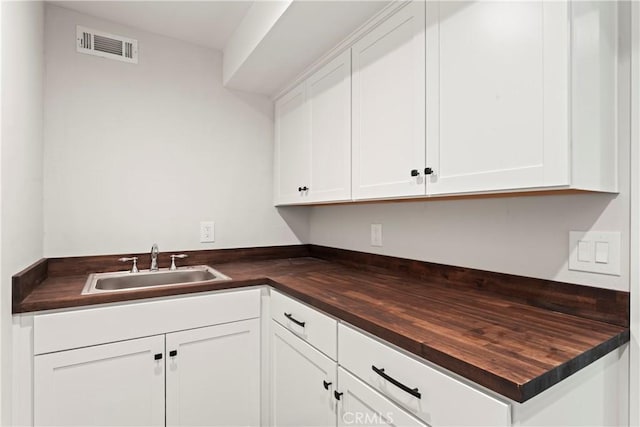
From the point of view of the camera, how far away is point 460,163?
45.4 inches

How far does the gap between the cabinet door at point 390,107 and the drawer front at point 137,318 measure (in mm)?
812

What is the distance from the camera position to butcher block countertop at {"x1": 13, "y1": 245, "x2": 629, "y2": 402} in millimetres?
791

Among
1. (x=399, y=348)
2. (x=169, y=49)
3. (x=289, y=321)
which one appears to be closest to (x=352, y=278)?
(x=289, y=321)

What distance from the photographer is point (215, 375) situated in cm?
168

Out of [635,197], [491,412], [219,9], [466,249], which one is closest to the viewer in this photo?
[491,412]

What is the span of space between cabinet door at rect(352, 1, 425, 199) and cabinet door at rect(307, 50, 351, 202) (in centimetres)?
A: 7

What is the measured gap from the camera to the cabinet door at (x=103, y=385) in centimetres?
135

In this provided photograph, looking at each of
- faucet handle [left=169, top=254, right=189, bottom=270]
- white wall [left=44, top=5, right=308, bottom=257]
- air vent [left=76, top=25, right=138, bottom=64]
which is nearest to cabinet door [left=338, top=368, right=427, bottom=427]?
faucet handle [left=169, top=254, right=189, bottom=270]

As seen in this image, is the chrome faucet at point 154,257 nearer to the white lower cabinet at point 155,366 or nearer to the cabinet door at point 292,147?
the white lower cabinet at point 155,366

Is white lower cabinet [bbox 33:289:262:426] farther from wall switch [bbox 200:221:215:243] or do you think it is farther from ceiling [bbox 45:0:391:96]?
ceiling [bbox 45:0:391:96]

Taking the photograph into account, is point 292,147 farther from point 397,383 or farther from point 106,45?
point 397,383

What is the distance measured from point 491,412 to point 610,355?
0.52m

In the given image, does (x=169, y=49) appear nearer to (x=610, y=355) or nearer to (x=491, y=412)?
(x=491, y=412)

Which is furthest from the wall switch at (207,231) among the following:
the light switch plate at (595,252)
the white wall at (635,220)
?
the white wall at (635,220)
